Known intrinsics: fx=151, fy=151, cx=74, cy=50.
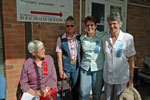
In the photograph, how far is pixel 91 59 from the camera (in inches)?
92.0

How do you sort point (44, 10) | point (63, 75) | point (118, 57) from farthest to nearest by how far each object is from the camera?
point (44, 10) → point (63, 75) → point (118, 57)

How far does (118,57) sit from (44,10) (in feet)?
5.11

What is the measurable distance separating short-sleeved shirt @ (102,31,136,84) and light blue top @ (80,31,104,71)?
0.11 metres

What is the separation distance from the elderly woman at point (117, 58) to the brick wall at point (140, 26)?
7.47ft

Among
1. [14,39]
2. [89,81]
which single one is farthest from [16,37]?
[89,81]

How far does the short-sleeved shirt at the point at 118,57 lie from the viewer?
2.09 meters

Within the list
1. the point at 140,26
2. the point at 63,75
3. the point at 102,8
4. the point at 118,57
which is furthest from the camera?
the point at 140,26

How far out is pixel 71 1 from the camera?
308 centimetres

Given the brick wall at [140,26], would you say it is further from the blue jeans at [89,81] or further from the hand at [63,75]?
the hand at [63,75]

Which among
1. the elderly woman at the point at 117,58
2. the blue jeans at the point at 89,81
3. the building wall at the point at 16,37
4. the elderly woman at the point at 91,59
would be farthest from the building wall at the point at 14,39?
the elderly woman at the point at 117,58

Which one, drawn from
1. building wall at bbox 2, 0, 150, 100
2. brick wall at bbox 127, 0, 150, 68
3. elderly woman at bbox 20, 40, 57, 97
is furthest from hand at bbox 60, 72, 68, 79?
brick wall at bbox 127, 0, 150, 68

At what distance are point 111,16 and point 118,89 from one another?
3.46 feet

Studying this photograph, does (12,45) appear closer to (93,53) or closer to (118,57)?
(93,53)

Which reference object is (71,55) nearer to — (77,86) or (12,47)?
(77,86)
